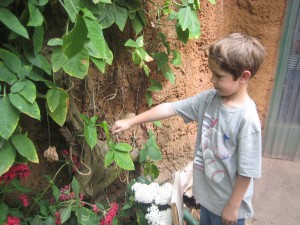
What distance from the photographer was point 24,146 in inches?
52.1

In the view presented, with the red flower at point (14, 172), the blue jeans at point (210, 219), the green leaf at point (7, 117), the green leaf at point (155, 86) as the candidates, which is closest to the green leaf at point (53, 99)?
the green leaf at point (7, 117)

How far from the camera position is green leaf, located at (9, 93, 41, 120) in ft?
3.92

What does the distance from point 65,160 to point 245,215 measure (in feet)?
3.16

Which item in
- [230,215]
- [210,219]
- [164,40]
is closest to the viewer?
[230,215]

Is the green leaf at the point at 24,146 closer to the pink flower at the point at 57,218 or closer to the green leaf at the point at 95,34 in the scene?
the pink flower at the point at 57,218

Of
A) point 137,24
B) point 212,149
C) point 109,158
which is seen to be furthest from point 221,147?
point 137,24

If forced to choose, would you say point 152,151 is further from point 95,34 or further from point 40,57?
point 95,34

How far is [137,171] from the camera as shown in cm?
205

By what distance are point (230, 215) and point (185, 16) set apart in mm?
926

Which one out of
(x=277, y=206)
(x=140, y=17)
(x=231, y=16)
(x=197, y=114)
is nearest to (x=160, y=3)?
(x=140, y=17)

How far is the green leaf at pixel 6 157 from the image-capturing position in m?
1.26

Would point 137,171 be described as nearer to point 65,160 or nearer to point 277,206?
point 65,160

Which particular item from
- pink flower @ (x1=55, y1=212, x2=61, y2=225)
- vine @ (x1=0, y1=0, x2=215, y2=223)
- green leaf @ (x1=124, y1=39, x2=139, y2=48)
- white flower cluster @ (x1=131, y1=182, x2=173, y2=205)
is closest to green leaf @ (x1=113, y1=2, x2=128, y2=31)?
vine @ (x1=0, y1=0, x2=215, y2=223)

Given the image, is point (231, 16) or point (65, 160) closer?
point (65, 160)
